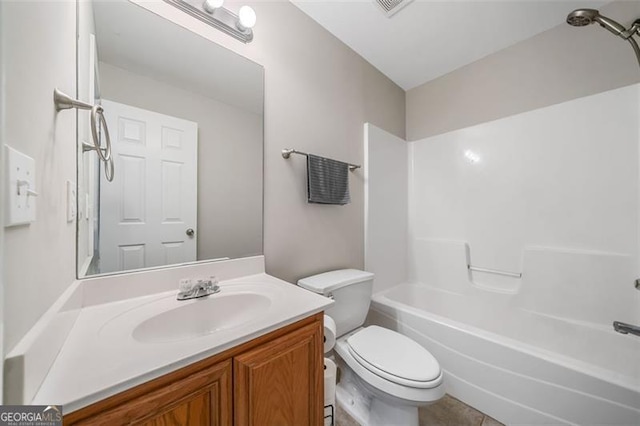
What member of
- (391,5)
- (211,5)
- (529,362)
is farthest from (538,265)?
(211,5)

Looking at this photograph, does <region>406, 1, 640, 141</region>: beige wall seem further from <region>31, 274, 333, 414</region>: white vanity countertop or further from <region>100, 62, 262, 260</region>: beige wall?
<region>31, 274, 333, 414</region>: white vanity countertop

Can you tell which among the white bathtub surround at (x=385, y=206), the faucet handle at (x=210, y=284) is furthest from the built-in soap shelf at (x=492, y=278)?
the faucet handle at (x=210, y=284)

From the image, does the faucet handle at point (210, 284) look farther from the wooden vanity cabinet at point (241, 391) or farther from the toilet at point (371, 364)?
the toilet at point (371, 364)

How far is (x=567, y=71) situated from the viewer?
1563mm

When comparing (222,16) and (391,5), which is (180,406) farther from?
(391,5)

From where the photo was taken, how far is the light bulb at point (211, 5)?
1059 millimetres

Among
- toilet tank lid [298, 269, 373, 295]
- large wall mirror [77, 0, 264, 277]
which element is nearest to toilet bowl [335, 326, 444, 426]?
toilet tank lid [298, 269, 373, 295]

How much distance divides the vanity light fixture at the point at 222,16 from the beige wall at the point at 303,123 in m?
0.03

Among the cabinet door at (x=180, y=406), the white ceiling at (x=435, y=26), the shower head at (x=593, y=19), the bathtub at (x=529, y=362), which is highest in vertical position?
the white ceiling at (x=435, y=26)

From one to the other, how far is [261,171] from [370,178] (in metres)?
0.98

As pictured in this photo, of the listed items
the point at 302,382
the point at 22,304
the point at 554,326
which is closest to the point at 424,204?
the point at 554,326

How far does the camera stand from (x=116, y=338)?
608 millimetres

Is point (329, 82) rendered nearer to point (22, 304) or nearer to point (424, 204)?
point (424, 204)

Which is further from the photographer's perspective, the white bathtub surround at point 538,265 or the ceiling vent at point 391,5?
the ceiling vent at point 391,5
